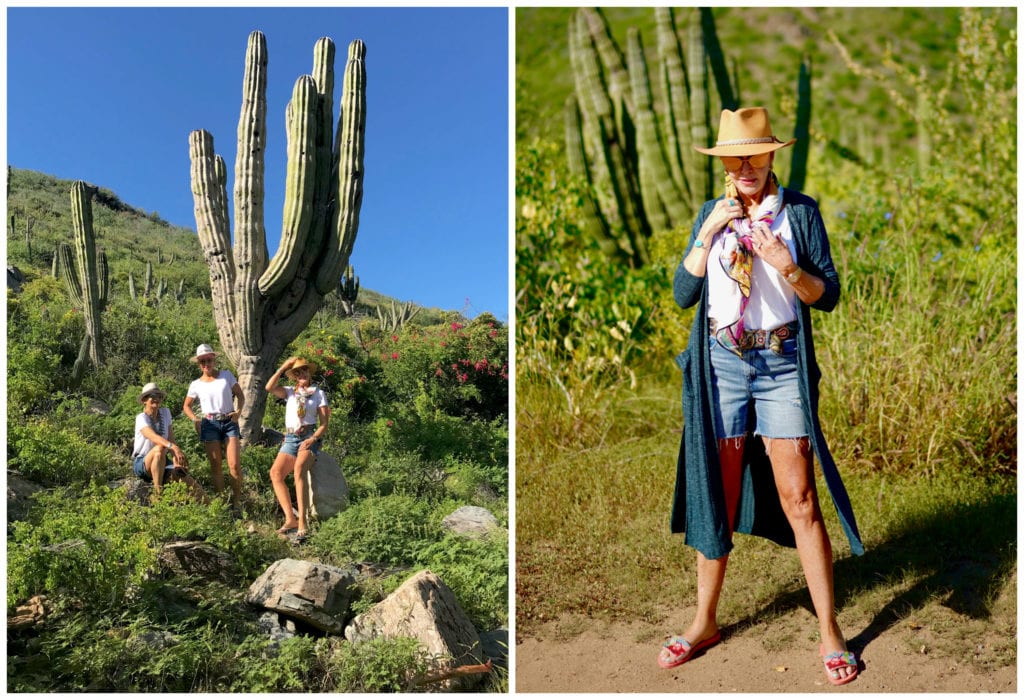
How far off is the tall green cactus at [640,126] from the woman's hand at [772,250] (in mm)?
3150

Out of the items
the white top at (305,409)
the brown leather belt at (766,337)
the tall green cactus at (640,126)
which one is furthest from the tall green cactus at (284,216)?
the brown leather belt at (766,337)

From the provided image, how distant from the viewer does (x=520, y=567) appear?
11.4 feet

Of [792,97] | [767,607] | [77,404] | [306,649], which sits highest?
[792,97]

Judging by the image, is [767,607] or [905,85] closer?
[767,607]

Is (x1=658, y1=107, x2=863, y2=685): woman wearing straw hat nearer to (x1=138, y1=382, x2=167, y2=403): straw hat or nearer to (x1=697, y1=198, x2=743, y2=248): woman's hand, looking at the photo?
(x1=697, y1=198, x2=743, y2=248): woman's hand

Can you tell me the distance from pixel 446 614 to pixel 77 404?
182 centimetres

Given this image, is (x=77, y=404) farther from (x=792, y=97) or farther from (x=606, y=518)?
(x=792, y=97)

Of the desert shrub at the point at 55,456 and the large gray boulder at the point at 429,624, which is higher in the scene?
the desert shrub at the point at 55,456

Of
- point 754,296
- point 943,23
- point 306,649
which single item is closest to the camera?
point 754,296

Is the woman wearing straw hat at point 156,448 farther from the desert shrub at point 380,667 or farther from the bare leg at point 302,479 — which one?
the desert shrub at point 380,667

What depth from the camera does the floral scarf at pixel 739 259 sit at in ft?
8.43

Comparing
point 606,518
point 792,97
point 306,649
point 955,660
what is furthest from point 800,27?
point 306,649

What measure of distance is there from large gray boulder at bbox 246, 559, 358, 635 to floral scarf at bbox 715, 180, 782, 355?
1.90 meters

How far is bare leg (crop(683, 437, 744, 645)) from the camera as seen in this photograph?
2717 millimetres
